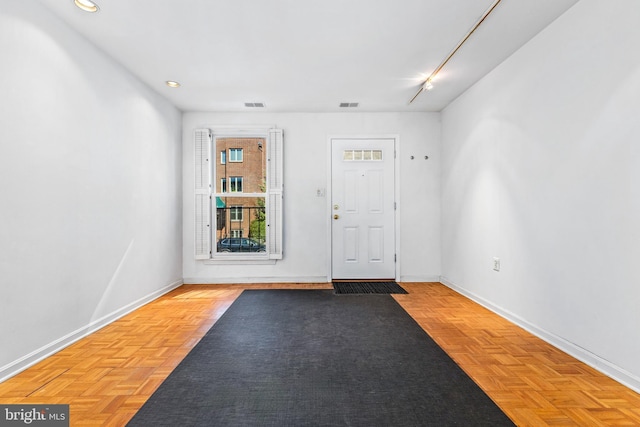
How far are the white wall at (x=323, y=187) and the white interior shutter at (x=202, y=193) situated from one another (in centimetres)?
21

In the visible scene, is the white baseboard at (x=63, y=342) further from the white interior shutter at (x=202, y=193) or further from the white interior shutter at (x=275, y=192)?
the white interior shutter at (x=275, y=192)

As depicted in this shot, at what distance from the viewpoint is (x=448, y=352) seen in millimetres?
2236

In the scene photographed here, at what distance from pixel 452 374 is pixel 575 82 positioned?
2.12 metres

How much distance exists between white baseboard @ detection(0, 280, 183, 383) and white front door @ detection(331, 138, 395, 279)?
2.48 meters

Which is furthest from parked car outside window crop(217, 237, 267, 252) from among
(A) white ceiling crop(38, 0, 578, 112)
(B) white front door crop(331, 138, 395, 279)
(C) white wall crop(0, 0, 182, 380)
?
(A) white ceiling crop(38, 0, 578, 112)

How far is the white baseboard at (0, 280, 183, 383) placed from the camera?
6.24 feet

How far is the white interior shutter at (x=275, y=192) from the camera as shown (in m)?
4.35

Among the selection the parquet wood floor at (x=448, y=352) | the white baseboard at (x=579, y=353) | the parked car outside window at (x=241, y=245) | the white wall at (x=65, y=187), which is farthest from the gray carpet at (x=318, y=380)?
the parked car outside window at (x=241, y=245)

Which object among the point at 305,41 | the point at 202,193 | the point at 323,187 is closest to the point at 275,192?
the point at 323,187

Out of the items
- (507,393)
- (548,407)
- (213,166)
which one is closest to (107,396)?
(507,393)

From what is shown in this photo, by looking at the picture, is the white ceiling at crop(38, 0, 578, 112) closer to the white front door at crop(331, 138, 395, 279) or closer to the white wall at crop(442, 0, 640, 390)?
the white wall at crop(442, 0, 640, 390)

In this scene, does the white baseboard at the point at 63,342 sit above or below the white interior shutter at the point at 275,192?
below

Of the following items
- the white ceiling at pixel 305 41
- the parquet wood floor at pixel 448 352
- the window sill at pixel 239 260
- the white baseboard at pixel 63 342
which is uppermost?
the white ceiling at pixel 305 41

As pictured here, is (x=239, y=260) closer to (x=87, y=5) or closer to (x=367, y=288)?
(x=367, y=288)
